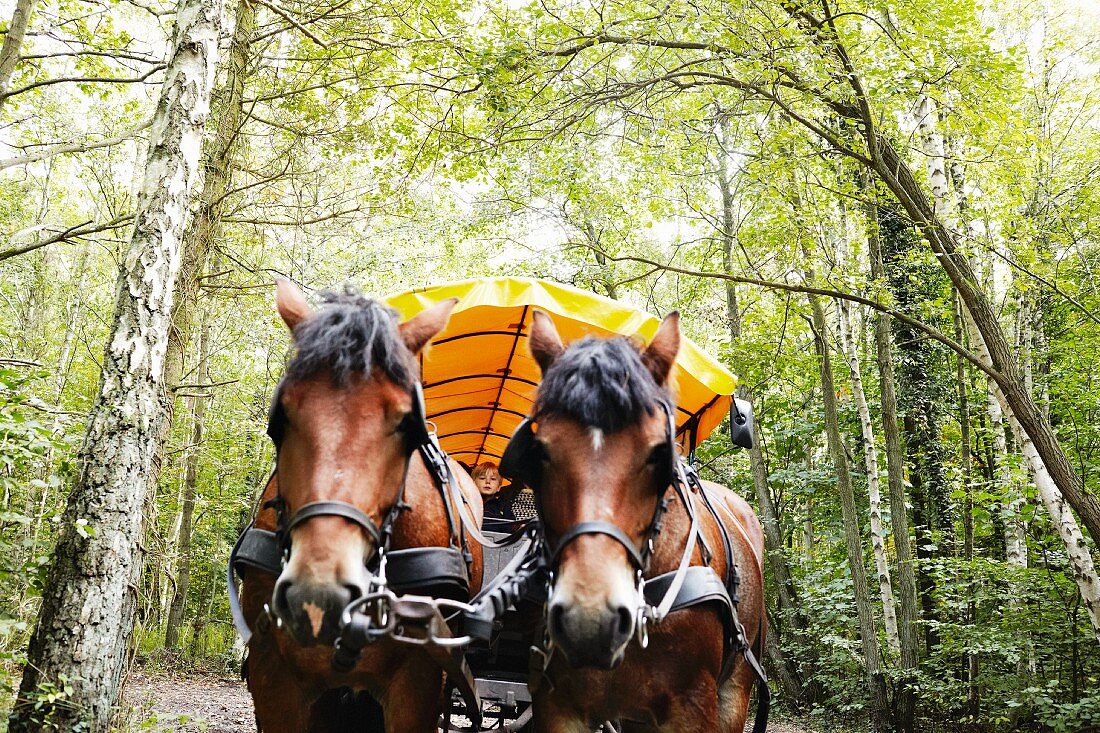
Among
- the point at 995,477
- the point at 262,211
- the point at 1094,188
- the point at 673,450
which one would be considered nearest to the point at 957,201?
the point at 1094,188

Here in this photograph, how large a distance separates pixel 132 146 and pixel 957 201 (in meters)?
15.5

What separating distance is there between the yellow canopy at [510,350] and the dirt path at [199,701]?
3694 millimetres

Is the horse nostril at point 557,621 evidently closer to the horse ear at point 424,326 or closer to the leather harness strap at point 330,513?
the leather harness strap at point 330,513

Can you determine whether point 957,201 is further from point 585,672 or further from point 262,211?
point 262,211

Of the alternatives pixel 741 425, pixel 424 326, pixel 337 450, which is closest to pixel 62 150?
pixel 424 326

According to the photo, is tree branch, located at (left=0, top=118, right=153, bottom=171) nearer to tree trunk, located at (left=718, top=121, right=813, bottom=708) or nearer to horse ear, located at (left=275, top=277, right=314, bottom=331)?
horse ear, located at (left=275, top=277, right=314, bottom=331)

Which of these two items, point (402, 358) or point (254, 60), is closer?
point (402, 358)

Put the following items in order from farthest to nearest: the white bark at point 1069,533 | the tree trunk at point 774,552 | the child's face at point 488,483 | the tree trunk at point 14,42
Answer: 1. the tree trunk at point 774,552
2. the white bark at point 1069,533
3. the child's face at point 488,483
4. the tree trunk at point 14,42

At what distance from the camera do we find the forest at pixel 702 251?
15.0ft

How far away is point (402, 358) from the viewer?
272 cm

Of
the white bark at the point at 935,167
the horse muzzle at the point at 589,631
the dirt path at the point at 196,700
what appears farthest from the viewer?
the dirt path at the point at 196,700

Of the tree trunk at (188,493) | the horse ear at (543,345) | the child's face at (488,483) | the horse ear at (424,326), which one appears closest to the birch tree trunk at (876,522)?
the child's face at (488,483)

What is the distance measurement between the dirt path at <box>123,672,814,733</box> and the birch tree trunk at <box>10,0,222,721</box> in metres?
2.59

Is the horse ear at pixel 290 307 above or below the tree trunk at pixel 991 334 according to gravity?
below
